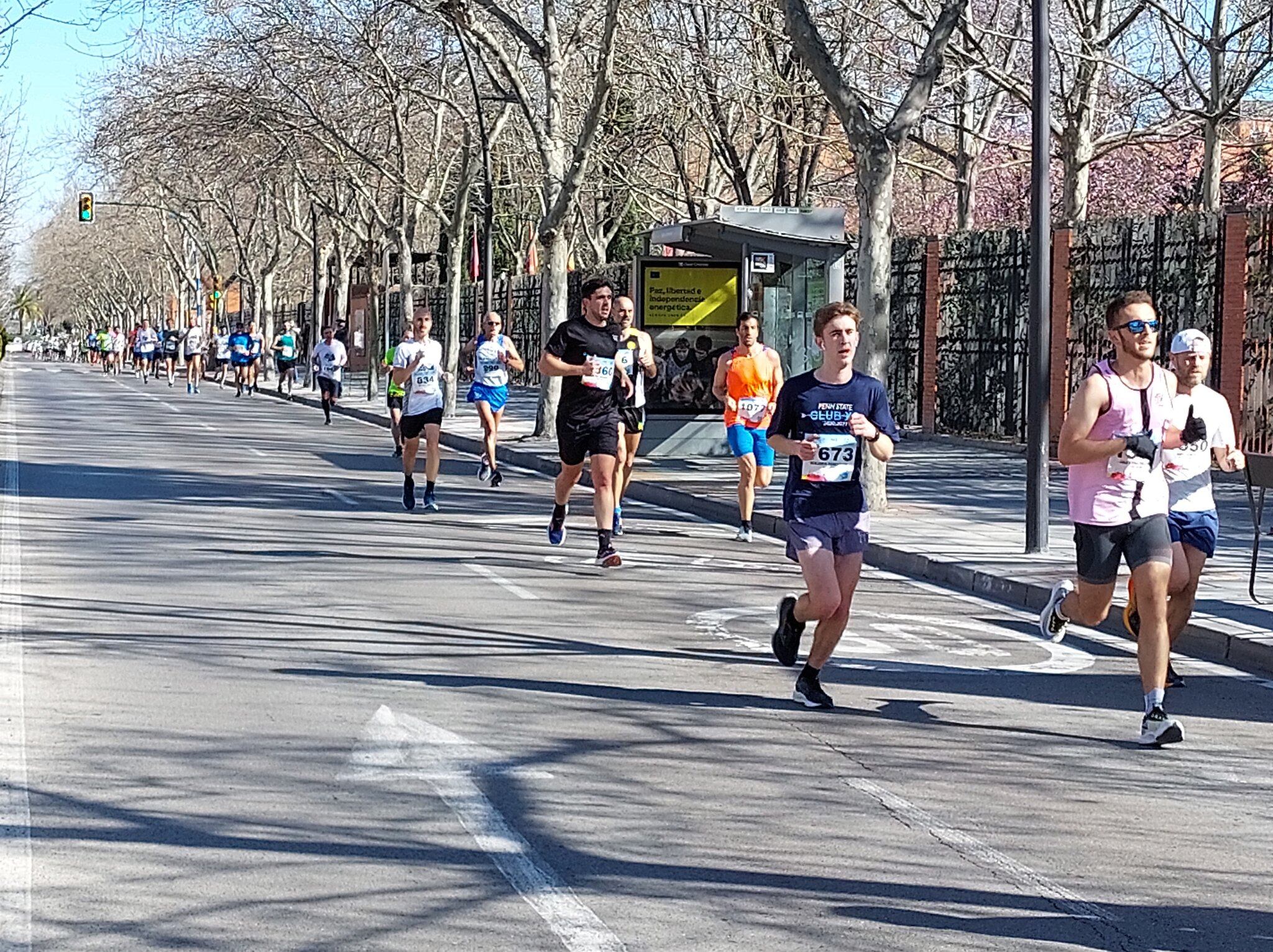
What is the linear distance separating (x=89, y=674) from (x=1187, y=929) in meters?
5.40

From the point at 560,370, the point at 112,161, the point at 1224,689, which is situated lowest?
the point at 1224,689

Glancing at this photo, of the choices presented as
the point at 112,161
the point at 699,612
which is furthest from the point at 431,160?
the point at 699,612

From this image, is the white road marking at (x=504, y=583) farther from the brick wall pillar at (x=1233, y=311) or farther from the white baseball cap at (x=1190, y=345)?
the brick wall pillar at (x=1233, y=311)

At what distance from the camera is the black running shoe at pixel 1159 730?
26.3 feet

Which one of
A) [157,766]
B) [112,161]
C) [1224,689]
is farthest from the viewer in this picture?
[112,161]

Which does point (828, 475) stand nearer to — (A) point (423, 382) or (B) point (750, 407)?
(B) point (750, 407)

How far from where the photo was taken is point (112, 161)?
135 feet

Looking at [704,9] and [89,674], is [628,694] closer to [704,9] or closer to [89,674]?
[89,674]

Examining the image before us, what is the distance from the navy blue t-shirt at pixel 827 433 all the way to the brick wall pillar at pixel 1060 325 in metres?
16.5

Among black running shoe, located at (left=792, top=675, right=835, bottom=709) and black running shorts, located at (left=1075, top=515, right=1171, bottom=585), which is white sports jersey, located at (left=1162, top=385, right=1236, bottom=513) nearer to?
black running shorts, located at (left=1075, top=515, right=1171, bottom=585)

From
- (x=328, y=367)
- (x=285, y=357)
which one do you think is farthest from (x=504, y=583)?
(x=285, y=357)

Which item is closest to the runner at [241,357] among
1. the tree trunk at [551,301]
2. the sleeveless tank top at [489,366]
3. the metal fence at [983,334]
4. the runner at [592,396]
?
the tree trunk at [551,301]

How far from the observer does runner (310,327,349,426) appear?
3534 cm

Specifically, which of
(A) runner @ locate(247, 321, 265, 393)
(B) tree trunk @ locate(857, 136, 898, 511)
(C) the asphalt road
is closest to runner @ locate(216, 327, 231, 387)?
(A) runner @ locate(247, 321, 265, 393)
